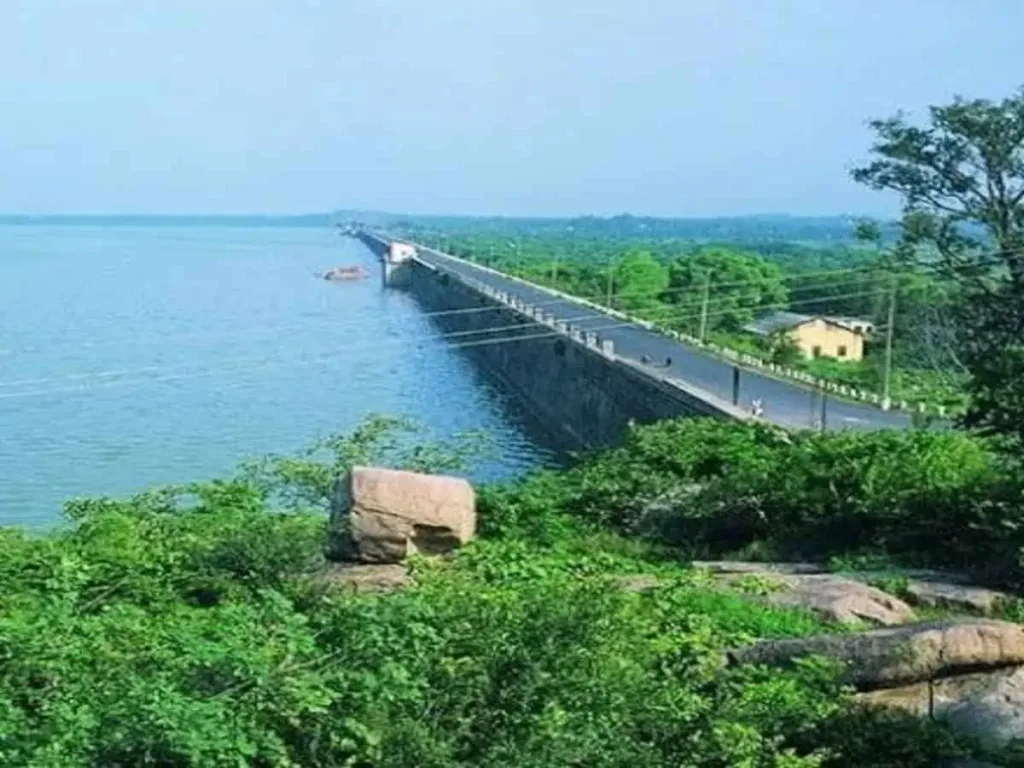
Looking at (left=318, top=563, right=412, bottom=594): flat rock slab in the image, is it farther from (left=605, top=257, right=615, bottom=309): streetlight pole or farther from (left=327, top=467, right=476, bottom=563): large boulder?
(left=605, top=257, right=615, bottom=309): streetlight pole

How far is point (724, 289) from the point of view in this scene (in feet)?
204

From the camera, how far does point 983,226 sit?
26578 mm

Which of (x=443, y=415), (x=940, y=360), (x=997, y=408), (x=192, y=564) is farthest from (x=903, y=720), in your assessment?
(x=443, y=415)

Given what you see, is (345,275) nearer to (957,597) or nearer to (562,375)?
(562,375)

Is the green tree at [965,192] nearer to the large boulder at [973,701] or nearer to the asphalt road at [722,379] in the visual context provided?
the asphalt road at [722,379]

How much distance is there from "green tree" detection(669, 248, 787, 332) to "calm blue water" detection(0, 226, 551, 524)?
31.7ft

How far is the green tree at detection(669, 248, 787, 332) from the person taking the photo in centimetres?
5800

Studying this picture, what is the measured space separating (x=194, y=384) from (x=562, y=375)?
10.6m

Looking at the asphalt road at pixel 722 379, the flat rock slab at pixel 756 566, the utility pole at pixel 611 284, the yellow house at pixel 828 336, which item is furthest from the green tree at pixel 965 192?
the utility pole at pixel 611 284

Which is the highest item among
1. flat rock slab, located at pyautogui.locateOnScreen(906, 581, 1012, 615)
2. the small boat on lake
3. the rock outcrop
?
the rock outcrop

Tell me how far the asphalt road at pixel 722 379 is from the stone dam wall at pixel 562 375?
0.92m

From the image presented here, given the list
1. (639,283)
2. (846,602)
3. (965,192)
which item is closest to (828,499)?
(846,602)

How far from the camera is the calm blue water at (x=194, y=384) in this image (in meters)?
29.3

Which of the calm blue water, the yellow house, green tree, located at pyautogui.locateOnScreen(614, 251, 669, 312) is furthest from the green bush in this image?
green tree, located at pyautogui.locateOnScreen(614, 251, 669, 312)
